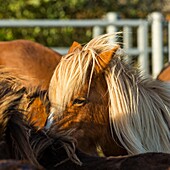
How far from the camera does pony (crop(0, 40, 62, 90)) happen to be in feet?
17.0

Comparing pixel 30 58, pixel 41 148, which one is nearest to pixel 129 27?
pixel 30 58

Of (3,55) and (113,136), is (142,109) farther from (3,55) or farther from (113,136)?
(3,55)

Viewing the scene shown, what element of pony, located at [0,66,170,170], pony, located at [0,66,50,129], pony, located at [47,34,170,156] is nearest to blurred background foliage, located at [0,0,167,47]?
pony, located at [47,34,170,156]

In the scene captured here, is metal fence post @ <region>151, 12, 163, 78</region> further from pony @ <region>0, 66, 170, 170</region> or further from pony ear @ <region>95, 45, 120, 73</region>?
pony @ <region>0, 66, 170, 170</region>

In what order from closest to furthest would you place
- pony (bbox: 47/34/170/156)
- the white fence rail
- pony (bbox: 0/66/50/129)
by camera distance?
pony (bbox: 0/66/50/129)
pony (bbox: 47/34/170/156)
the white fence rail

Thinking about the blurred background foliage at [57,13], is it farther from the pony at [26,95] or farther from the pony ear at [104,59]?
the pony at [26,95]

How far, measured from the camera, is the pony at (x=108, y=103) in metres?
3.75

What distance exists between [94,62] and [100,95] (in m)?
0.17

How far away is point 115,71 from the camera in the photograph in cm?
384

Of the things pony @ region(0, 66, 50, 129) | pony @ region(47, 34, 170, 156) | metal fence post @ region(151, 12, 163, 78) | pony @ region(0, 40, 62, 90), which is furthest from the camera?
metal fence post @ region(151, 12, 163, 78)

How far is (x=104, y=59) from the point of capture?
12.5 feet

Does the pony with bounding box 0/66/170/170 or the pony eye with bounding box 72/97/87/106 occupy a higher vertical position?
the pony with bounding box 0/66/170/170

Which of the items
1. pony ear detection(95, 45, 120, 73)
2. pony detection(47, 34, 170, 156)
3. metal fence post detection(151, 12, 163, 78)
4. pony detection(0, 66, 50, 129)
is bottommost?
metal fence post detection(151, 12, 163, 78)

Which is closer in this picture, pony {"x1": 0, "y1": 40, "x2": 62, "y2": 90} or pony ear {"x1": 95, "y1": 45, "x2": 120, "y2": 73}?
pony ear {"x1": 95, "y1": 45, "x2": 120, "y2": 73}
